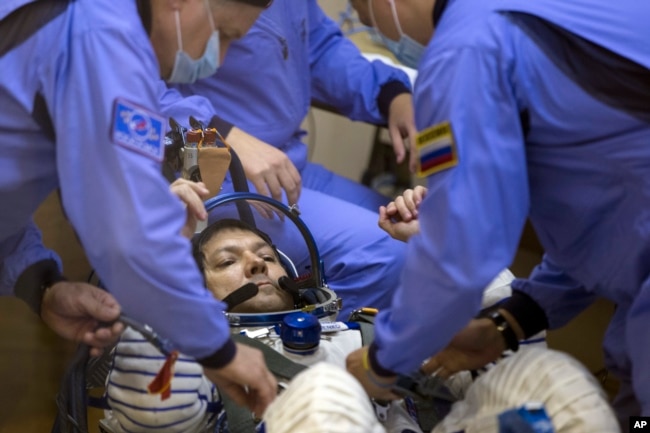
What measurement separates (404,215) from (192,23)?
2.16ft

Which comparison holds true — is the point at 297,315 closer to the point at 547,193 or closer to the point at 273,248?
the point at 273,248

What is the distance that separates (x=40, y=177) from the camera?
4.55 feet

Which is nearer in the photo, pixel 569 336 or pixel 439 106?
pixel 439 106

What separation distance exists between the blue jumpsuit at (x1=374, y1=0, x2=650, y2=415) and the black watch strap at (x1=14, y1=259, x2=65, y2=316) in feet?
2.29

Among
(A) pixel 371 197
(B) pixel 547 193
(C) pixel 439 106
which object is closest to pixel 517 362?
(B) pixel 547 193

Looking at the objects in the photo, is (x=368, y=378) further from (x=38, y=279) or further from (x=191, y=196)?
(x=38, y=279)

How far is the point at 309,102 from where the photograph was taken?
8.34ft

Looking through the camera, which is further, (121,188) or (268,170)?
(268,170)

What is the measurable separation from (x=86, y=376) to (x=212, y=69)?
65cm

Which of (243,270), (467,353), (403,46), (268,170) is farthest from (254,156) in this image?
(467,353)

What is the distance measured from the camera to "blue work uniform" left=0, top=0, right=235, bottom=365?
3.93 ft

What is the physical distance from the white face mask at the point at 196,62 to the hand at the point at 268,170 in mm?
569

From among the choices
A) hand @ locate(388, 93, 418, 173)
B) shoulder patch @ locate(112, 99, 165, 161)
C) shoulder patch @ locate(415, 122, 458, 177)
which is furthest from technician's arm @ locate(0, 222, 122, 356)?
hand @ locate(388, 93, 418, 173)

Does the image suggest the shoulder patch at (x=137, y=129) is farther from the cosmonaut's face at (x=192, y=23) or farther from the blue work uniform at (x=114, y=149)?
the cosmonaut's face at (x=192, y=23)
